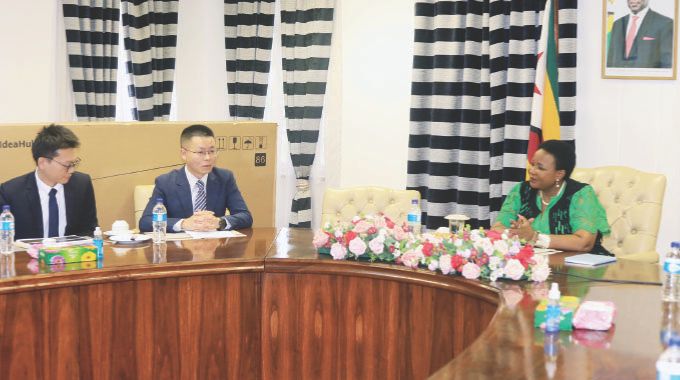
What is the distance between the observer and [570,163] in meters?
4.24

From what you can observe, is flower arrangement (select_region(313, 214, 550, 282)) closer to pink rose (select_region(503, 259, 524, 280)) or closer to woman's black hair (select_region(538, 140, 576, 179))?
pink rose (select_region(503, 259, 524, 280))

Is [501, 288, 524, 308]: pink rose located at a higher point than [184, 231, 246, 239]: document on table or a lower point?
lower

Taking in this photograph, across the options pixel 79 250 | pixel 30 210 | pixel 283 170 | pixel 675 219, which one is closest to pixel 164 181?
pixel 30 210

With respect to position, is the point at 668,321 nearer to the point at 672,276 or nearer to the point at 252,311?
the point at 672,276

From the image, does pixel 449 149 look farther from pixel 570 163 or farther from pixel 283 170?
pixel 570 163

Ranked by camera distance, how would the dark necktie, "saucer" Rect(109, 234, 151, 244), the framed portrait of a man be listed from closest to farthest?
"saucer" Rect(109, 234, 151, 244) < the dark necktie < the framed portrait of a man

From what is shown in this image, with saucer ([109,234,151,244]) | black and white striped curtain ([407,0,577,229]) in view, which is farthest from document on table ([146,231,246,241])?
black and white striped curtain ([407,0,577,229])

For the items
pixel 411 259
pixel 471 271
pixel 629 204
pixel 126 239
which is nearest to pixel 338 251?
pixel 411 259

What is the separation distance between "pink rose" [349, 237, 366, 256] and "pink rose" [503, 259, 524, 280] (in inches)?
24.2

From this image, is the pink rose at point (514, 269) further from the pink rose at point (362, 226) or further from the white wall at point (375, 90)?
the white wall at point (375, 90)

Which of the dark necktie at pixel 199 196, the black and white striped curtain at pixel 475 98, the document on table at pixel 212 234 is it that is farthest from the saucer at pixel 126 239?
the black and white striped curtain at pixel 475 98

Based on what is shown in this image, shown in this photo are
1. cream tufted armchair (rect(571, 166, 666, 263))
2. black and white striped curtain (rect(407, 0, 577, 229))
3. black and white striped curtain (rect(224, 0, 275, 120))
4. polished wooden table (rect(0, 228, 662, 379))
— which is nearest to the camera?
polished wooden table (rect(0, 228, 662, 379))

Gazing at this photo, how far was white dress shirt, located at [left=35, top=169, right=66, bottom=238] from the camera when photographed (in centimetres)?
428

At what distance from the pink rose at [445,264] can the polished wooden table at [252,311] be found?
0.03 metres
